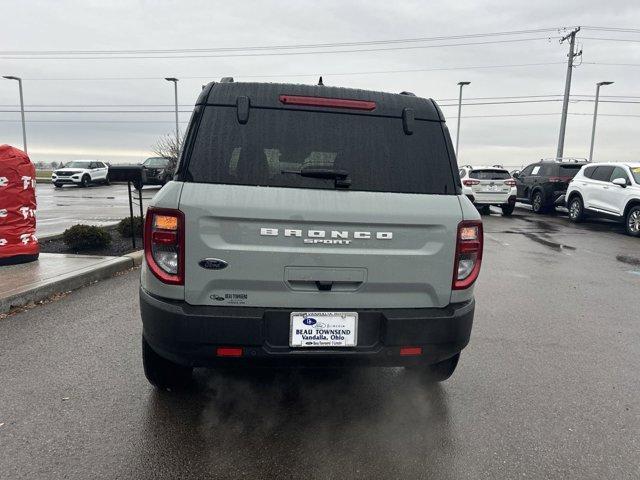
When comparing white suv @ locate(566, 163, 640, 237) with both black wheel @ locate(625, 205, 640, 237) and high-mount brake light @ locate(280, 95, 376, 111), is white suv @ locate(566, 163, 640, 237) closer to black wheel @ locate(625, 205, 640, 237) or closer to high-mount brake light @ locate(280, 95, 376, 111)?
black wheel @ locate(625, 205, 640, 237)

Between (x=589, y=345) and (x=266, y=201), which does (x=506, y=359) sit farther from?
(x=266, y=201)

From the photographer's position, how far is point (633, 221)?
12.9 m

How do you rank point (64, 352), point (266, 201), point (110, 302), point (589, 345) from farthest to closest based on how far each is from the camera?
point (110, 302) → point (589, 345) → point (64, 352) → point (266, 201)

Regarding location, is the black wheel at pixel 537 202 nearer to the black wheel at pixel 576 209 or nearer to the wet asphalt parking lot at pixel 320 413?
the black wheel at pixel 576 209

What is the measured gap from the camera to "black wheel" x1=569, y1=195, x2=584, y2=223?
607 inches

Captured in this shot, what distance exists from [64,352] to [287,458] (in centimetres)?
243

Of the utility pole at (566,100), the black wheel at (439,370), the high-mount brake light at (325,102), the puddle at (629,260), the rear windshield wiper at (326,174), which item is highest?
the utility pole at (566,100)

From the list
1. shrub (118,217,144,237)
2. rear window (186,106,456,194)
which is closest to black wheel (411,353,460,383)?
rear window (186,106,456,194)

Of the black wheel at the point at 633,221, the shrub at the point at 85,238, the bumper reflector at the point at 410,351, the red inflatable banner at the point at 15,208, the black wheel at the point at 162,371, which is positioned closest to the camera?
the bumper reflector at the point at 410,351

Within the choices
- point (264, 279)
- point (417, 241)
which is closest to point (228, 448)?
point (264, 279)

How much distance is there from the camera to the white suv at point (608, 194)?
12.9 meters

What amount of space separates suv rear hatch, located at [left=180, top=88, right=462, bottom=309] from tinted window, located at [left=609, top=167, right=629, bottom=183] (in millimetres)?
12769

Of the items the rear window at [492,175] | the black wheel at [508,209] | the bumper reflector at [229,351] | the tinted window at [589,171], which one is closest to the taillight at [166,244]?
the bumper reflector at [229,351]

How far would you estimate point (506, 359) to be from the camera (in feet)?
13.9
